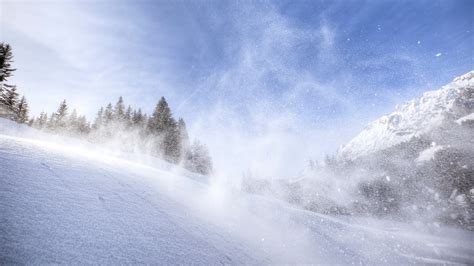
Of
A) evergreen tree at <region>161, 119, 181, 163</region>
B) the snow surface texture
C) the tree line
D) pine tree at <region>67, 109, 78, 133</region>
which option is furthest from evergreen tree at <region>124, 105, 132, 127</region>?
the snow surface texture

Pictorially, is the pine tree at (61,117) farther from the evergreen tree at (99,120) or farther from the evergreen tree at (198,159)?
the evergreen tree at (198,159)

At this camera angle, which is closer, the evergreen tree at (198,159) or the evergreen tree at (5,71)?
the evergreen tree at (5,71)

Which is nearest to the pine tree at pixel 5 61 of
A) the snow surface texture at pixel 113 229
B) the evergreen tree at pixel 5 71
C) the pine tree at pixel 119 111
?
the evergreen tree at pixel 5 71

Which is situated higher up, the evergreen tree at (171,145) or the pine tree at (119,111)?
the pine tree at (119,111)

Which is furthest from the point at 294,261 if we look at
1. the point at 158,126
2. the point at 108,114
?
the point at 108,114

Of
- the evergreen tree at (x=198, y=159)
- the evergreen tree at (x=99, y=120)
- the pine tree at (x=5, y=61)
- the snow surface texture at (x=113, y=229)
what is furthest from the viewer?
the evergreen tree at (x=99, y=120)

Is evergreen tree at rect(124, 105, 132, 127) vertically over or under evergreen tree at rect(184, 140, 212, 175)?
over

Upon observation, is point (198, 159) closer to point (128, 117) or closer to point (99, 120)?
point (128, 117)

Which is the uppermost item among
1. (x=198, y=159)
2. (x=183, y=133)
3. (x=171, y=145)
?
(x=183, y=133)

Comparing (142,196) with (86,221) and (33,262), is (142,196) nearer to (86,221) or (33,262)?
(86,221)

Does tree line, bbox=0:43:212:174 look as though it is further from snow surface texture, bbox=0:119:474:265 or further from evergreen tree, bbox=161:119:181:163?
snow surface texture, bbox=0:119:474:265

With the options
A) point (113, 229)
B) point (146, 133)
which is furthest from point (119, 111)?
point (113, 229)

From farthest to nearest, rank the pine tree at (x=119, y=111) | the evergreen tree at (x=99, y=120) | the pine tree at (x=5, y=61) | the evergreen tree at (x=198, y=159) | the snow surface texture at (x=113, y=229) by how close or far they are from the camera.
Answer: the evergreen tree at (x=99, y=120)
the pine tree at (x=119, y=111)
the evergreen tree at (x=198, y=159)
the pine tree at (x=5, y=61)
the snow surface texture at (x=113, y=229)

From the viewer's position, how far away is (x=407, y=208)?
191 m
